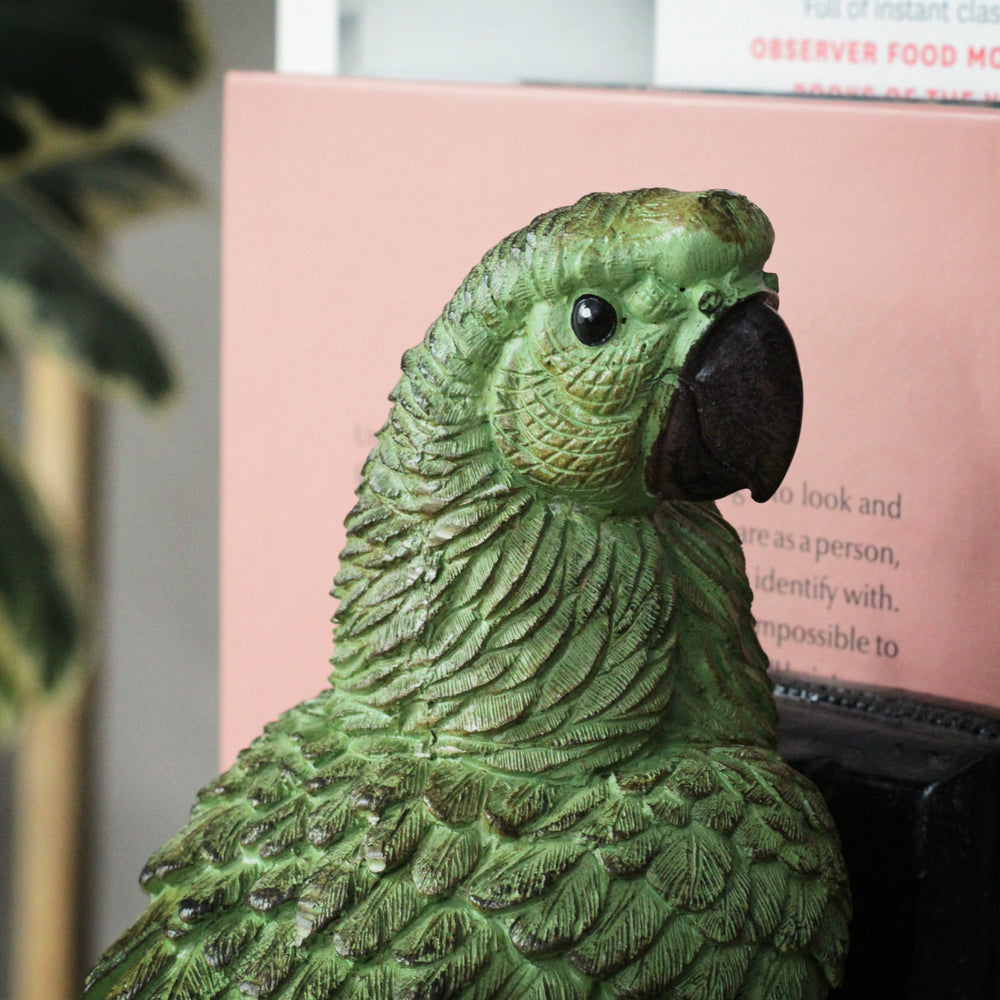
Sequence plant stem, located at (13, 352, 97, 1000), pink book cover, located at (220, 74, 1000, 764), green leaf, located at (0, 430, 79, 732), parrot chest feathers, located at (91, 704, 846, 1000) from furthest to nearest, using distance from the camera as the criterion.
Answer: plant stem, located at (13, 352, 97, 1000), green leaf, located at (0, 430, 79, 732), pink book cover, located at (220, 74, 1000, 764), parrot chest feathers, located at (91, 704, 846, 1000)

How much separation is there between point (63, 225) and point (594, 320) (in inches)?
39.0

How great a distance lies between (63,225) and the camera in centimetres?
167

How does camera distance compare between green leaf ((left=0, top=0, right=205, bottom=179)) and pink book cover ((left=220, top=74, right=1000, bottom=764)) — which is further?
green leaf ((left=0, top=0, right=205, bottom=179))

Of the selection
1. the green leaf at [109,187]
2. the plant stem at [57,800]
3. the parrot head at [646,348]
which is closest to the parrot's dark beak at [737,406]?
the parrot head at [646,348]

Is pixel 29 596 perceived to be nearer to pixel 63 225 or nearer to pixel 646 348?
pixel 63 225

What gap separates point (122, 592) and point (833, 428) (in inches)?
56.5

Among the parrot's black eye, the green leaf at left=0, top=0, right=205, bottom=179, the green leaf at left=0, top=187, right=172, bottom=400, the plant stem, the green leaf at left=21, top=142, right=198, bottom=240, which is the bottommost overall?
the plant stem

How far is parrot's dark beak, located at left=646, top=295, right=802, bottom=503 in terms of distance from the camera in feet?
2.92

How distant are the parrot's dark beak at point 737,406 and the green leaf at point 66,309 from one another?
85 centimetres

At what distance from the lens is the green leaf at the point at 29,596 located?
139 centimetres

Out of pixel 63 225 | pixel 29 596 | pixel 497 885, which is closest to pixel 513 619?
pixel 497 885

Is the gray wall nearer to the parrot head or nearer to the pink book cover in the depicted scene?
the pink book cover

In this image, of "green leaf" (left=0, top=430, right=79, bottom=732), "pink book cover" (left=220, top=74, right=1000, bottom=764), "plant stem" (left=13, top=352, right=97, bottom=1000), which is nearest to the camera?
"pink book cover" (left=220, top=74, right=1000, bottom=764)

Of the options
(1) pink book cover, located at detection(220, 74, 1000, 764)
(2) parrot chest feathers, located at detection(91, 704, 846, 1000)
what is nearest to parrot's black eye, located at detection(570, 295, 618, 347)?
(2) parrot chest feathers, located at detection(91, 704, 846, 1000)
